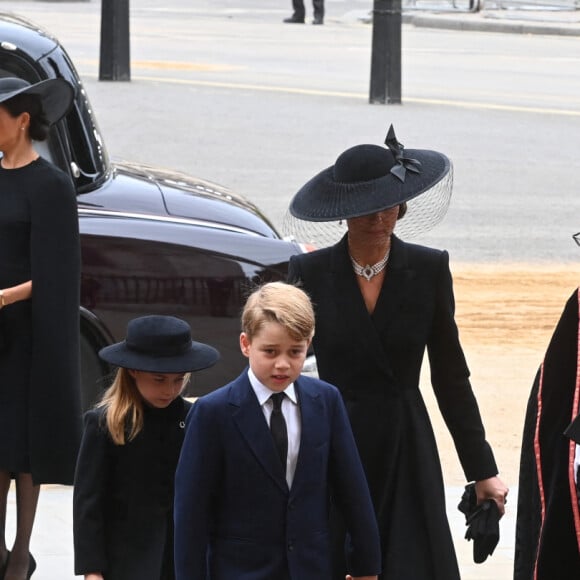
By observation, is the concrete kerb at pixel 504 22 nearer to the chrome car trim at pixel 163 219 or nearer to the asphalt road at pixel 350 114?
the asphalt road at pixel 350 114

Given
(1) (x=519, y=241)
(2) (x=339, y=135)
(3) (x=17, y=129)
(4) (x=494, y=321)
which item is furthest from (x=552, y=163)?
(3) (x=17, y=129)

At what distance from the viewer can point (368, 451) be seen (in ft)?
14.9

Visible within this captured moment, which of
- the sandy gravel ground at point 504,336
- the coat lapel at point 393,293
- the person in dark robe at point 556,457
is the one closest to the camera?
the person in dark robe at point 556,457

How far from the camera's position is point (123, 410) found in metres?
4.56

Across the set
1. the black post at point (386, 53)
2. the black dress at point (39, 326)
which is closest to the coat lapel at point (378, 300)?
the black dress at point (39, 326)

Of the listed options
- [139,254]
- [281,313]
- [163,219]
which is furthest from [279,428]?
[163,219]

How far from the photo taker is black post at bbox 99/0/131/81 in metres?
20.0

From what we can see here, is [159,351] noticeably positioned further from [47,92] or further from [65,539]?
[65,539]

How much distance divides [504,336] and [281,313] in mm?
6275

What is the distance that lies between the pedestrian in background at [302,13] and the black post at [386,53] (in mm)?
13669

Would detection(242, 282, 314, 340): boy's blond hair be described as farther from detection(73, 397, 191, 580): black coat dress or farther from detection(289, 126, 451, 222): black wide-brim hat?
detection(73, 397, 191, 580): black coat dress

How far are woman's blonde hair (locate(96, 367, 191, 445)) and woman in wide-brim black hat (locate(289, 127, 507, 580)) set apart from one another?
1.70 ft

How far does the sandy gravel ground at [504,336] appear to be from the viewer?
802cm

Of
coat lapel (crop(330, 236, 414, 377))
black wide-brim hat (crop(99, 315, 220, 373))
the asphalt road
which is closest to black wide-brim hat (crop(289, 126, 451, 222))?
coat lapel (crop(330, 236, 414, 377))
